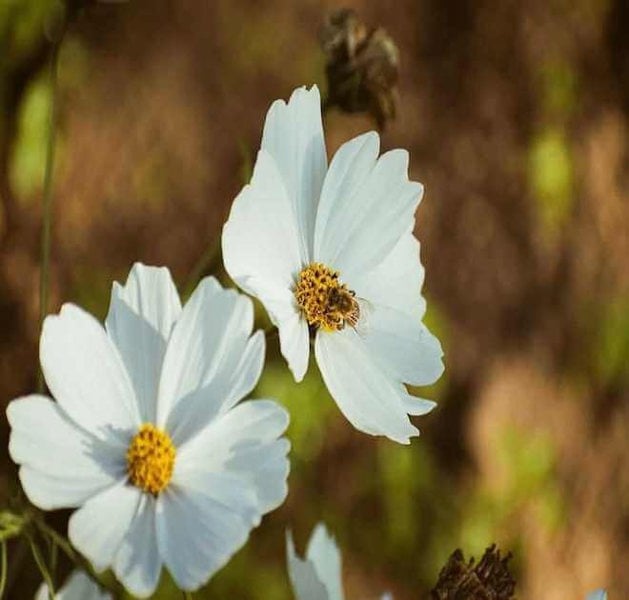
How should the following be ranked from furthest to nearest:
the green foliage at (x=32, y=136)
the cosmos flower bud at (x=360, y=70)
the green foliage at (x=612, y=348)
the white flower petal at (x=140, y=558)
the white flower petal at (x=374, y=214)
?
the green foliage at (x=612, y=348)
the green foliage at (x=32, y=136)
the cosmos flower bud at (x=360, y=70)
the white flower petal at (x=374, y=214)
the white flower petal at (x=140, y=558)

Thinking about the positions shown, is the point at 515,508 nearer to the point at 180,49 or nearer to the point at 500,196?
the point at 500,196

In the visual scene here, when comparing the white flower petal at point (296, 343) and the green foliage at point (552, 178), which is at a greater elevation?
the green foliage at point (552, 178)

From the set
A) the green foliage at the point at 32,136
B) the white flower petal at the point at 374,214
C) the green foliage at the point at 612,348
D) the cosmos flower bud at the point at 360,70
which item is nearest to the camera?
the white flower petal at the point at 374,214

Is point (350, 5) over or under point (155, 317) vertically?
over

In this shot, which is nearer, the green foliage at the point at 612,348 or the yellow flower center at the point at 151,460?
the yellow flower center at the point at 151,460

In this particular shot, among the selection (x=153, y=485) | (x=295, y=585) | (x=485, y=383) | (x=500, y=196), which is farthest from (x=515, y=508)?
(x=153, y=485)

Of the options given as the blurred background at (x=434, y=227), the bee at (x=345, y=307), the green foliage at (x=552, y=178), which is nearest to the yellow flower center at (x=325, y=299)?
the bee at (x=345, y=307)

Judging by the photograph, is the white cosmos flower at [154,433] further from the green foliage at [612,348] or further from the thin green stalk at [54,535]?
the green foliage at [612,348]
